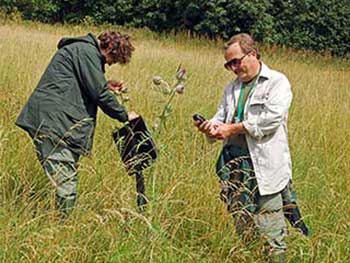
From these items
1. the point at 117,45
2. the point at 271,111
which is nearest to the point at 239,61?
the point at 271,111

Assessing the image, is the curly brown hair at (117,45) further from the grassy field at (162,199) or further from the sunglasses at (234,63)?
the sunglasses at (234,63)

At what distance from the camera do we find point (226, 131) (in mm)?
3572

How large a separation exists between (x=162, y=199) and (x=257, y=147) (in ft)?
2.13

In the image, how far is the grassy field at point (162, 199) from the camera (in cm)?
310

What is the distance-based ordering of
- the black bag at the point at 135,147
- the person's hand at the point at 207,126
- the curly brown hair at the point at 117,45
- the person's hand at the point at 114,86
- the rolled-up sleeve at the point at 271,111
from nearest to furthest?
1. the rolled-up sleeve at the point at 271,111
2. the person's hand at the point at 207,126
3. the black bag at the point at 135,147
4. the curly brown hair at the point at 117,45
5. the person's hand at the point at 114,86

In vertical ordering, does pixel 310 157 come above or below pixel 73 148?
below

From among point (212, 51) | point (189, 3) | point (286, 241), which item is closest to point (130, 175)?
point (286, 241)

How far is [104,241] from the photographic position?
318 centimetres

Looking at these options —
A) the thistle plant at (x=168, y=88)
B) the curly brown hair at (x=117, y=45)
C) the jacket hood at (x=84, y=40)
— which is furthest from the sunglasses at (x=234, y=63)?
the jacket hood at (x=84, y=40)

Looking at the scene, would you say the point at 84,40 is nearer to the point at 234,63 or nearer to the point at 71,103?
the point at 71,103

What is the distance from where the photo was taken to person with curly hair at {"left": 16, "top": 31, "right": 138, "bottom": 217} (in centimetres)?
396

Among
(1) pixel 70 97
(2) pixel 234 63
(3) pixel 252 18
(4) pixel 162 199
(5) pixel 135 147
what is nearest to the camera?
(4) pixel 162 199

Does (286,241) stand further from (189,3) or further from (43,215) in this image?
(189,3)

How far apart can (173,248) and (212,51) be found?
464 inches
